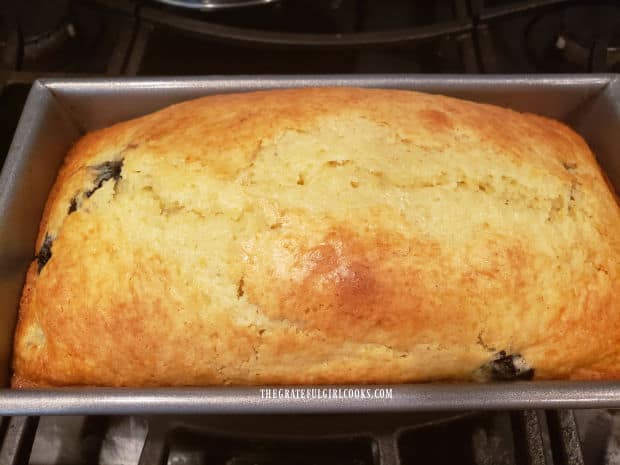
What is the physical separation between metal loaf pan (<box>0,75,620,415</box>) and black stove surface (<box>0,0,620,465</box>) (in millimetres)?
211

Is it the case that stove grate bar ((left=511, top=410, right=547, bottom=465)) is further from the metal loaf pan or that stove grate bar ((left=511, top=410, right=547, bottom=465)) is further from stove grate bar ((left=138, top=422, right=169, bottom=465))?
stove grate bar ((left=138, top=422, right=169, bottom=465))

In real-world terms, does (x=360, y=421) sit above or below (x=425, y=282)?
below

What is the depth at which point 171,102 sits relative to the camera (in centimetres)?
127

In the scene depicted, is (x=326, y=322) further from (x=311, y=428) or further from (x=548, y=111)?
(x=548, y=111)

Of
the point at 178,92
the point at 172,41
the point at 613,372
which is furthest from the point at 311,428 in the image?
the point at 172,41

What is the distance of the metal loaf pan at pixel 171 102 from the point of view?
0.86 meters

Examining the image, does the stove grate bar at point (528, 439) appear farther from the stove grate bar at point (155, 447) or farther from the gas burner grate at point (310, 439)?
the stove grate bar at point (155, 447)

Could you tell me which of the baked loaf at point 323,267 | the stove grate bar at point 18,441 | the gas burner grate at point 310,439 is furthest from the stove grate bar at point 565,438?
the stove grate bar at point 18,441

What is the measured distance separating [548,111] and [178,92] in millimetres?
913

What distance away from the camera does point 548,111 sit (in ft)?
4.25

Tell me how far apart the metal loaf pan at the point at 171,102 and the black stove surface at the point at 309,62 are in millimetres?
A: 211

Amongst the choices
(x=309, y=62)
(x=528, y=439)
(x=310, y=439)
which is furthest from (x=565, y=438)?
(x=309, y=62)

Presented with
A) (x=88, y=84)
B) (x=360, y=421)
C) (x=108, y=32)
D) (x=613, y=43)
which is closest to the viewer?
(x=360, y=421)

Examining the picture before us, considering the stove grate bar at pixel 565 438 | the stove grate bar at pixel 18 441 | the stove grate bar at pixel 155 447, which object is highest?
the stove grate bar at pixel 565 438
